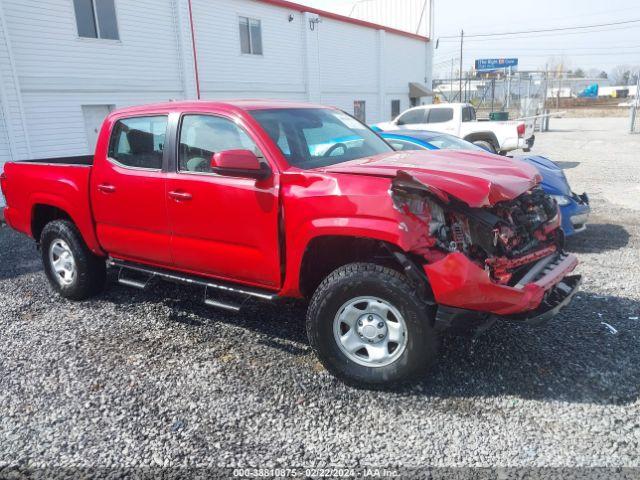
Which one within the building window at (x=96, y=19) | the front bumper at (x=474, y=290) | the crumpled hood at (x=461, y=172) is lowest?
the front bumper at (x=474, y=290)

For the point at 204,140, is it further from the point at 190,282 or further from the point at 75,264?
the point at 75,264

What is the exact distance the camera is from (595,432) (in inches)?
115

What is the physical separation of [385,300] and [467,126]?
1234 cm

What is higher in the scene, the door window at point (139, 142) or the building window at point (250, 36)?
the building window at point (250, 36)

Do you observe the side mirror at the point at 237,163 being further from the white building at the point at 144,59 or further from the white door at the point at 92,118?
the white door at the point at 92,118

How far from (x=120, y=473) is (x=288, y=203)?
1852 millimetres

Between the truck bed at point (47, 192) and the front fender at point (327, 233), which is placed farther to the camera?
the truck bed at point (47, 192)

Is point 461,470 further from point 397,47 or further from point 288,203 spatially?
point 397,47

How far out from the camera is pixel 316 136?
4.16 m

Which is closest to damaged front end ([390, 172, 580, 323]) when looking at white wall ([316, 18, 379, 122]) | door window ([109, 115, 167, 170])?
door window ([109, 115, 167, 170])

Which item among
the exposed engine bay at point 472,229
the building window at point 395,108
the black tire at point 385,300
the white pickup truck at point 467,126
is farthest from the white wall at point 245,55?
the exposed engine bay at point 472,229

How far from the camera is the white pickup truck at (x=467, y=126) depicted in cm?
1391

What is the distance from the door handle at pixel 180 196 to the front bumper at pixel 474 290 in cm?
192

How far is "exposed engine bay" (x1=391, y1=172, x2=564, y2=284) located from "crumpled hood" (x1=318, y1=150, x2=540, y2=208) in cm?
10
